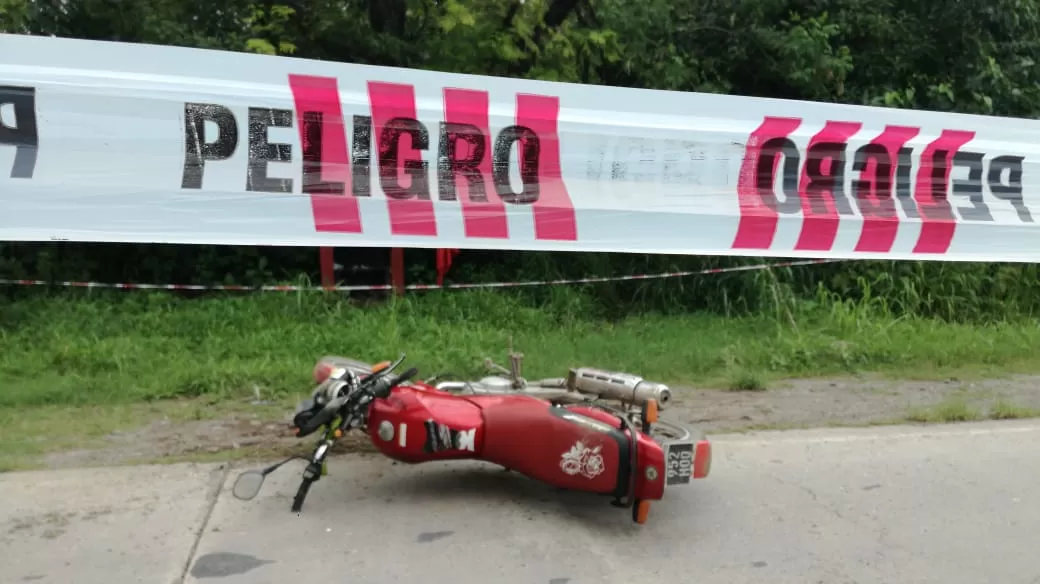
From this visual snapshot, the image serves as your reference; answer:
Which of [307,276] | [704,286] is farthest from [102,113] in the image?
[704,286]

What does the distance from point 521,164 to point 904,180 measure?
11.0 feet

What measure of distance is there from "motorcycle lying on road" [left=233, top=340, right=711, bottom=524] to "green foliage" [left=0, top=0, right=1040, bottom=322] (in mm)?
4115

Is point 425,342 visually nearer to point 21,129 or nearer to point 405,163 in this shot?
point 405,163

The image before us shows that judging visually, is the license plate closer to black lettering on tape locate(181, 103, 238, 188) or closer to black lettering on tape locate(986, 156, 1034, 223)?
black lettering on tape locate(181, 103, 238, 188)

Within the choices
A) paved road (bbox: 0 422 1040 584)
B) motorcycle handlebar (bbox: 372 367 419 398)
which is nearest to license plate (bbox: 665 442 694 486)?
paved road (bbox: 0 422 1040 584)

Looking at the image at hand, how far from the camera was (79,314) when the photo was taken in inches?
286

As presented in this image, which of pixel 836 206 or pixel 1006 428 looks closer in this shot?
pixel 1006 428

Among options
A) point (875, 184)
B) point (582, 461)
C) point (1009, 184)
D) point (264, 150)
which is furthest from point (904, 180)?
point (264, 150)

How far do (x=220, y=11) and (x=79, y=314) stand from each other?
361 cm

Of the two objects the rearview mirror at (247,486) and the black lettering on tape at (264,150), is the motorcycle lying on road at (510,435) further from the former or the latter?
the black lettering on tape at (264,150)

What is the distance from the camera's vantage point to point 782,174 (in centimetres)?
709

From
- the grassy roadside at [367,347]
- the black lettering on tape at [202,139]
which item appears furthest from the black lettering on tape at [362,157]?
the grassy roadside at [367,347]

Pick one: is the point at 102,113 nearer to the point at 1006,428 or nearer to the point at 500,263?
the point at 500,263

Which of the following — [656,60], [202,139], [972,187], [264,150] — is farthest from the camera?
[656,60]
